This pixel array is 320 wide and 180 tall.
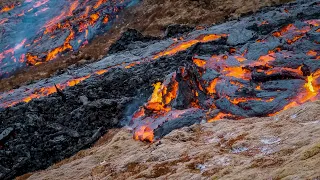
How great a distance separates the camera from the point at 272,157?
625 inches

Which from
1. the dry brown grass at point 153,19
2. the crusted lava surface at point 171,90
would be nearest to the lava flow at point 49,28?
the dry brown grass at point 153,19

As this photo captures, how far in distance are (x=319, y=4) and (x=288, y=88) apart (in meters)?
23.7

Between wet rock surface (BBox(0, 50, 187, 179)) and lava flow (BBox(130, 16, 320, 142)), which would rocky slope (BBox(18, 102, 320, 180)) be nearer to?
wet rock surface (BBox(0, 50, 187, 179))

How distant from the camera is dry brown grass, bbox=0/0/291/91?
55281 millimetres

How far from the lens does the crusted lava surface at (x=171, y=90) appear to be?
95.0 feet

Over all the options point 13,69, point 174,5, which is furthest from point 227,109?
point 13,69

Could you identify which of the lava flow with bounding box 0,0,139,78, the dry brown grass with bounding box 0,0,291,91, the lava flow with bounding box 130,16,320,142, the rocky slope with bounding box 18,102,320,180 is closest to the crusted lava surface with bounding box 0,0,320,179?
the lava flow with bounding box 130,16,320,142

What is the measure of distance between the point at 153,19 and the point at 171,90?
34.1 metres

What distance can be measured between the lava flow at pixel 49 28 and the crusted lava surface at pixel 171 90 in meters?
19.8

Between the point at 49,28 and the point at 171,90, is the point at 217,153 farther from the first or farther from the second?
the point at 49,28

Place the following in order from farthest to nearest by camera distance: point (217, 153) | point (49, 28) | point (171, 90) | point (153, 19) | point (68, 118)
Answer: point (49, 28), point (153, 19), point (68, 118), point (171, 90), point (217, 153)

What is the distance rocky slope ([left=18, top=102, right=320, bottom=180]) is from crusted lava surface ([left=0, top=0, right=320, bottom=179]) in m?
2.15

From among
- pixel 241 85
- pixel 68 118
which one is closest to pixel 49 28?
pixel 68 118

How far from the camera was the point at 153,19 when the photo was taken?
208 ft
